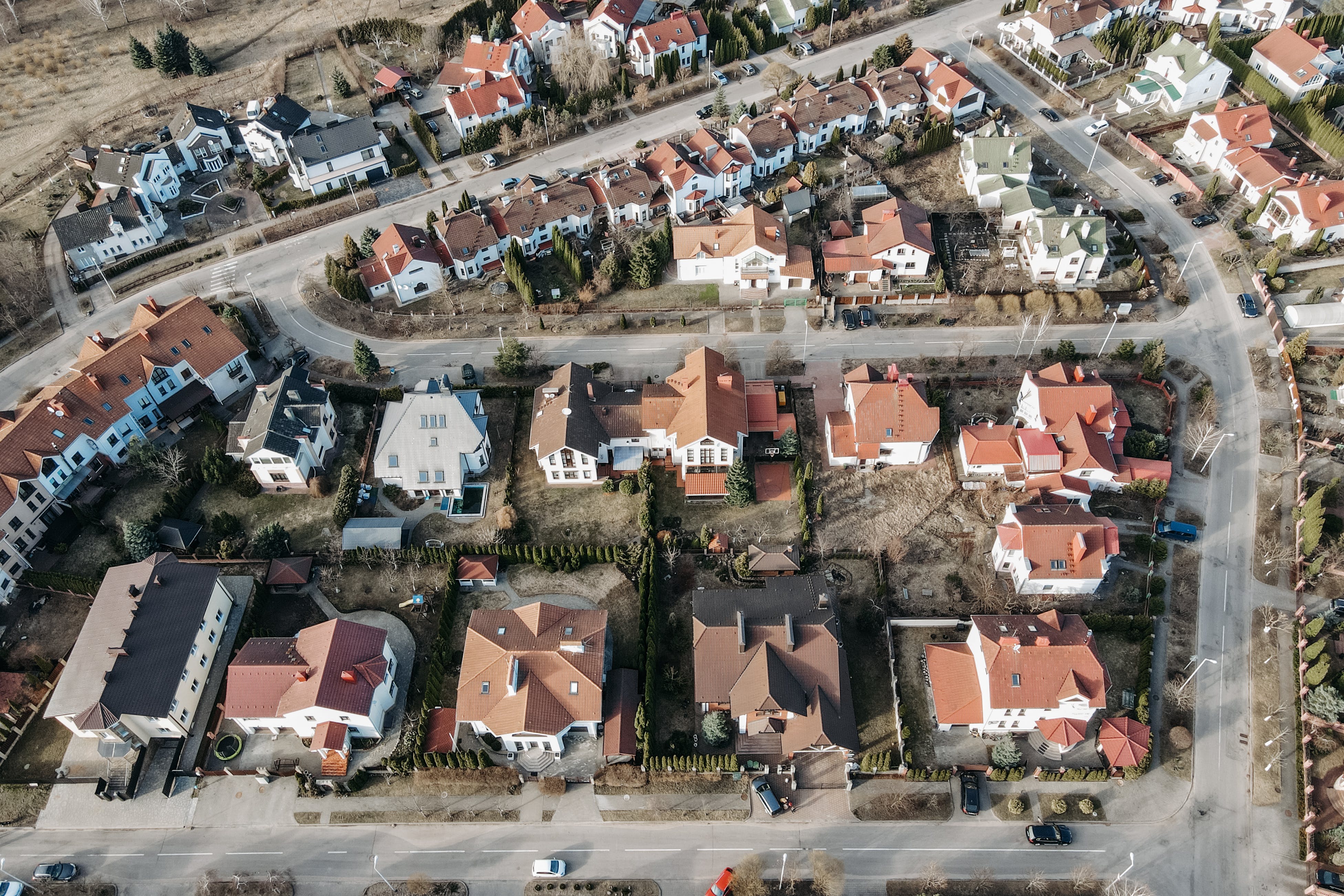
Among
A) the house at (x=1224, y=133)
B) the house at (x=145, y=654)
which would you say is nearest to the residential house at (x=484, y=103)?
the house at (x=145, y=654)

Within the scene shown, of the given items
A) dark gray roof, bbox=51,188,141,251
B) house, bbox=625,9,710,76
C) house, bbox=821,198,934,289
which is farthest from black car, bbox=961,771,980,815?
dark gray roof, bbox=51,188,141,251

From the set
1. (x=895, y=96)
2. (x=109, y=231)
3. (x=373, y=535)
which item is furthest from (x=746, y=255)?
(x=109, y=231)

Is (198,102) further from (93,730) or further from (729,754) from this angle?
(729,754)

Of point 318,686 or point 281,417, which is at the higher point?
point 281,417

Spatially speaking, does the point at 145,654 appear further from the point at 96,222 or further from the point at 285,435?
the point at 96,222

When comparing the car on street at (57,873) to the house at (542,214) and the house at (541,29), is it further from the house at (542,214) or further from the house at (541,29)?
the house at (541,29)

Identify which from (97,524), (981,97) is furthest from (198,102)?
(981,97)

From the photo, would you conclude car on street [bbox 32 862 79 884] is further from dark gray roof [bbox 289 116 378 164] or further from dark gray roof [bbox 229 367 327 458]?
dark gray roof [bbox 289 116 378 164]
